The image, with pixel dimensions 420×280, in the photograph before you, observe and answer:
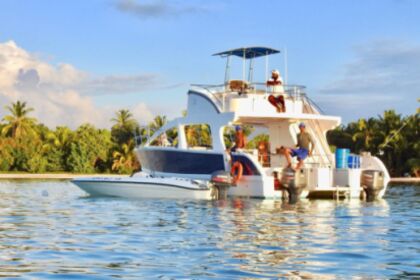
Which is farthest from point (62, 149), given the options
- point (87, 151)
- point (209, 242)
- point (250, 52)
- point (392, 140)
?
point (209, 242)

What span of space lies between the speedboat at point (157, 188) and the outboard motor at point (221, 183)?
8 centimetres

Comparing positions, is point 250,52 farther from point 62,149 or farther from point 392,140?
point 62,149

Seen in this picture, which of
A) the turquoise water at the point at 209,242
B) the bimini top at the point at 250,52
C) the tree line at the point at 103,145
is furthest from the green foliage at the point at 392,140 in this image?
the turquoise water at the point at 209,242

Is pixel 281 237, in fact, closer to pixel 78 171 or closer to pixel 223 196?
pixel 223 196

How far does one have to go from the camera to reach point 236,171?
23.5 metres

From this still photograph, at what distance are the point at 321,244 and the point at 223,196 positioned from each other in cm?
1106

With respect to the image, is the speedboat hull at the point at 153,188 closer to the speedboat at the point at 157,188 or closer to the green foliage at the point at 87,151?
the speedboat at the point at 157,188

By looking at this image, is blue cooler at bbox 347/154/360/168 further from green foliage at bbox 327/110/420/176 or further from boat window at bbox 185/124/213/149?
green foliage at bbox 327/110/420/176

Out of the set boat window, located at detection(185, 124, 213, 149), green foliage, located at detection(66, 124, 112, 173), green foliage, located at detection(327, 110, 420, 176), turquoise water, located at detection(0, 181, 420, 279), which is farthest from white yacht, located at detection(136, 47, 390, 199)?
green foliage, located at detection(66, 124, 112, 173)

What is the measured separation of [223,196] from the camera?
76.0 feet

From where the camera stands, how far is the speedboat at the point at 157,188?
2319 centimetres

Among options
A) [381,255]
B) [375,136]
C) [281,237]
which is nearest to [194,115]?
[281,237]

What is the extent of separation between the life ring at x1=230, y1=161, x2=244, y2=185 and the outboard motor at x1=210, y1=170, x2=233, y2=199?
0.17 meters

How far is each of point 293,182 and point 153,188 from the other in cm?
439
